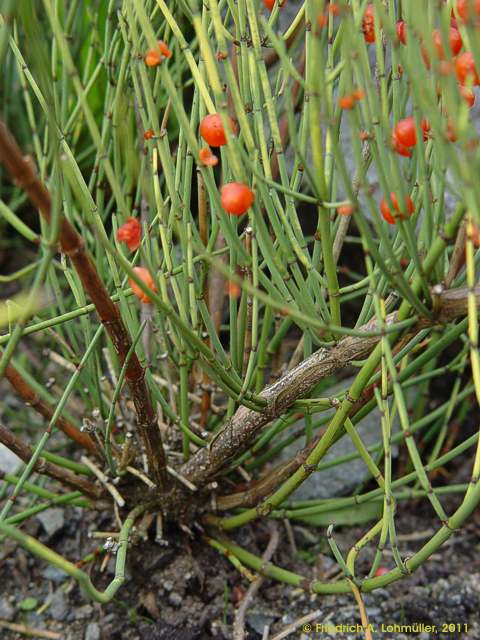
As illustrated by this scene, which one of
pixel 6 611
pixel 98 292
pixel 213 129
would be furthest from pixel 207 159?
pixel 6 611

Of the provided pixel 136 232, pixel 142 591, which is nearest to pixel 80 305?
pixel 136 232

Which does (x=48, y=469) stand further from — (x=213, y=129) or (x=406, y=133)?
(x=406, y=133)

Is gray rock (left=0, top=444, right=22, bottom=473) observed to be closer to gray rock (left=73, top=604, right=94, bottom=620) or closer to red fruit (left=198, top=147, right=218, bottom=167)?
gray rock (left=73, top=604, right=94, bottom=620)

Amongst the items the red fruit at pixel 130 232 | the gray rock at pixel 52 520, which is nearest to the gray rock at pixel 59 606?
the gray rock at pixel 52 520

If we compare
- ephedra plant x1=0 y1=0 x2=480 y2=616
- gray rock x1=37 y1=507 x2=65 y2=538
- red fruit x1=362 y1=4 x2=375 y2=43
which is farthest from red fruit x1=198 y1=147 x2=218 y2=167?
gray rock x1=37 y1=507 x2=65 y2=538

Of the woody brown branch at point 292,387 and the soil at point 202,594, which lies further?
the soil at point 202,594

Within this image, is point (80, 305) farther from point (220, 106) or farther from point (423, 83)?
point (423, 83)

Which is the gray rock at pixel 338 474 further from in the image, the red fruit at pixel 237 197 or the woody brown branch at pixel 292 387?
the red fruit at pixel 237 197
